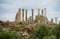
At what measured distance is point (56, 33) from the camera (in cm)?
2586

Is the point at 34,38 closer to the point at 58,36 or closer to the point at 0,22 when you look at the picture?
the point at 58,36

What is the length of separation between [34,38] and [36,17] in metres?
26.7

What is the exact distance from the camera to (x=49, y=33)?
84.6 ft

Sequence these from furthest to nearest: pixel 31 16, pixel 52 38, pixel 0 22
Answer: pixel 31 16, pixel 0 22, pixel 52 38

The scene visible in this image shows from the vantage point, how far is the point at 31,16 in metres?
51.3

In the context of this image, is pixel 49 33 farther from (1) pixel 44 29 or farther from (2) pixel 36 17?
(2) pixel 36 17

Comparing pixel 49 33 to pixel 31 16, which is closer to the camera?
pixel 49 33

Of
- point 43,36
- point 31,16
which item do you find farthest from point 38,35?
point 31,16

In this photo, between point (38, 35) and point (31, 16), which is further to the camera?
point (31, 16)

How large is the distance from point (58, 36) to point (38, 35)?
1778 mm

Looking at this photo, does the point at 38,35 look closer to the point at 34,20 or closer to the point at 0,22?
the point at 0,22

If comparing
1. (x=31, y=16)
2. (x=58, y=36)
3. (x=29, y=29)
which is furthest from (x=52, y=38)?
(x=31, y=16)

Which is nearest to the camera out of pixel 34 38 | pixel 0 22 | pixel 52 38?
pixel 52 38

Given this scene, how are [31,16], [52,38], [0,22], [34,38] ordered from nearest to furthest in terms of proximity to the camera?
[52,38] < [34,38] < [0,22] < [31,16]
